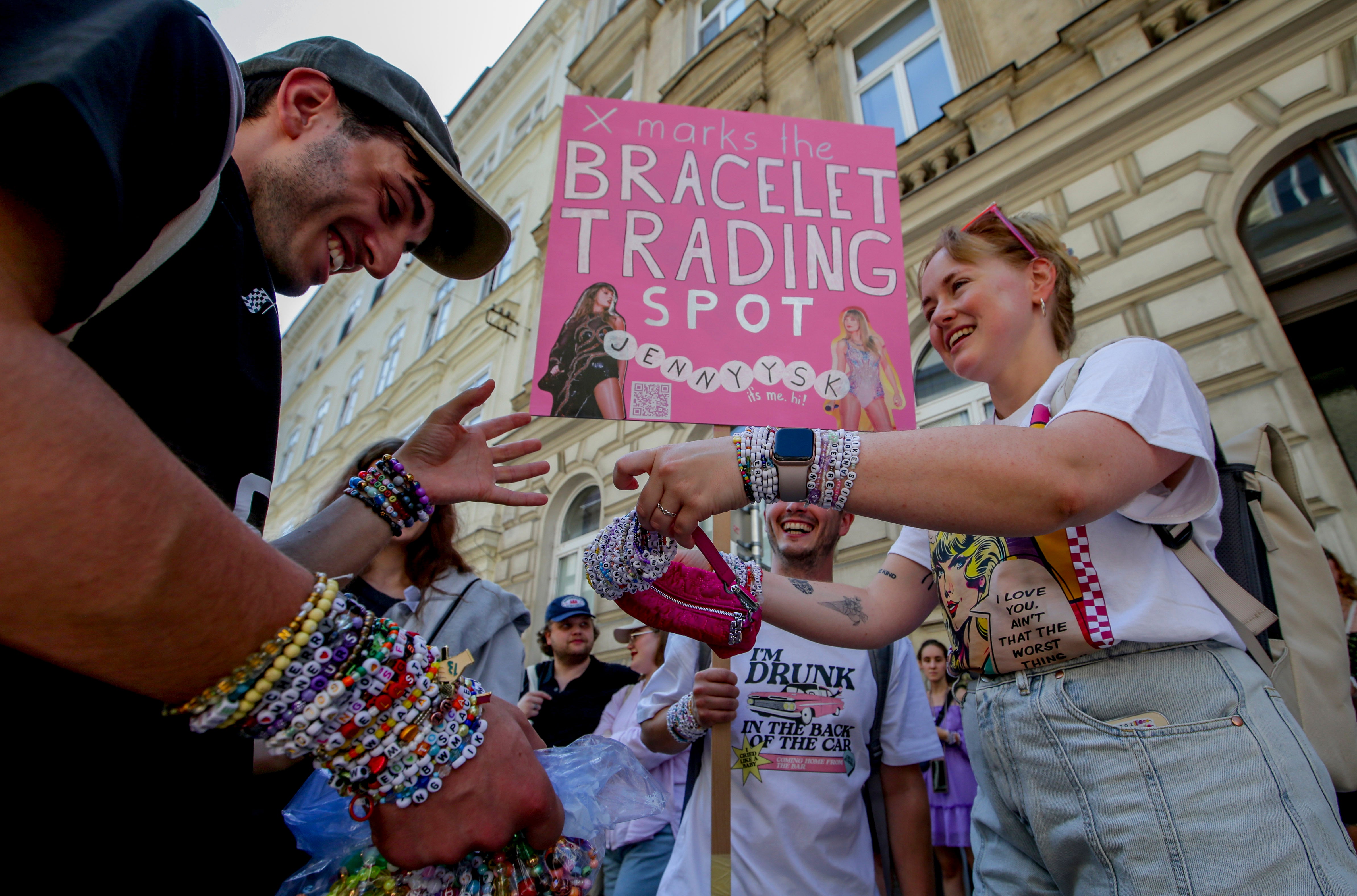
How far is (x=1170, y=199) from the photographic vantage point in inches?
170

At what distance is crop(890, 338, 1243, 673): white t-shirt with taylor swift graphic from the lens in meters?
1.09

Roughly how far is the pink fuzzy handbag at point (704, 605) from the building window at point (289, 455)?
2594cm

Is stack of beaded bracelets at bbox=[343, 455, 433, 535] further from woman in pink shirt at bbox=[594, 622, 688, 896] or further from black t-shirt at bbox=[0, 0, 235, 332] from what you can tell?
woman in pink shirt at bbox=[594, 622, 688, 896]

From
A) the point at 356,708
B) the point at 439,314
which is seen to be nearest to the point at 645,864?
the point at 356,708

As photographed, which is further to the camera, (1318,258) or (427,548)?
(1318,258)

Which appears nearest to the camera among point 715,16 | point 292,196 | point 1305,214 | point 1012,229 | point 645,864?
point 292,196

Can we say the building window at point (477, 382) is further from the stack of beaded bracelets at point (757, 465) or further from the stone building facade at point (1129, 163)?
the stack of beaded bracelets at point (757, 465)

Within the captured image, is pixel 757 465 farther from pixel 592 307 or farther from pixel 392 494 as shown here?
pixel 592 307

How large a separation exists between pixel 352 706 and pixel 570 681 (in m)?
3.65

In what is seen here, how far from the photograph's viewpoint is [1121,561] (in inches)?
46.3

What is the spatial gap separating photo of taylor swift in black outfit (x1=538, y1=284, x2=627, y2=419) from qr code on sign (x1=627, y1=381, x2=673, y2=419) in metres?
0.04

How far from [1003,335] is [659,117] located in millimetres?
1577

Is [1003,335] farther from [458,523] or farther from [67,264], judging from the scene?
[458,523]

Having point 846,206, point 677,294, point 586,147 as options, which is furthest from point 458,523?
point 846,206
